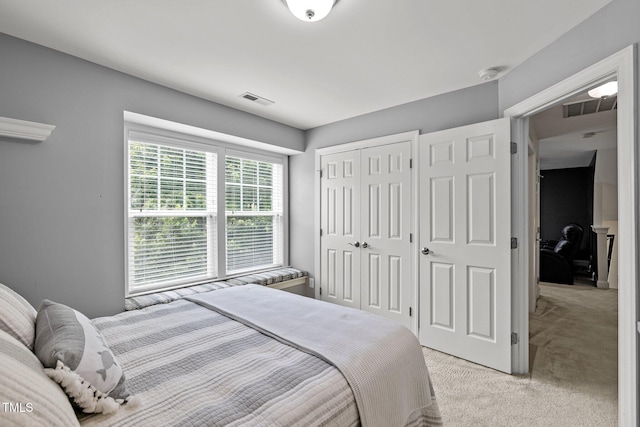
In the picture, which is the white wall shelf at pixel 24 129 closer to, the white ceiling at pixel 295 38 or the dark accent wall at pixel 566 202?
the white ceiling at pixel 295 38

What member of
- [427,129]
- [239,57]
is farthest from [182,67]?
[427,129]

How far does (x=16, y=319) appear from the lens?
3.72ft

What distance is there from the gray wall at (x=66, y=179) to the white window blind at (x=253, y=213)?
1267 mm

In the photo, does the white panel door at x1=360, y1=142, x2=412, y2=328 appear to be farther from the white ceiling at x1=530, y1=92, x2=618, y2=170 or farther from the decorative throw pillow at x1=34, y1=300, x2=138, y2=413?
the decorative throw pillow at x1=34, y1=300, x2=138, y2=413

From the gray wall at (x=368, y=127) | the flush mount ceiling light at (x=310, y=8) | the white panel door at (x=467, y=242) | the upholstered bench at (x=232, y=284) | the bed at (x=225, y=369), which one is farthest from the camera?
the gray wall at (x=368, y=127)

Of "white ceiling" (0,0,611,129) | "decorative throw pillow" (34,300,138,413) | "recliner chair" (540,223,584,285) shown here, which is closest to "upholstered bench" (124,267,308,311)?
"decorative throw pillow" (34,300,138,413)

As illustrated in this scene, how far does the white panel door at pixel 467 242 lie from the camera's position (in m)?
2.47

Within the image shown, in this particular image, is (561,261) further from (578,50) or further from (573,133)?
(578,50)

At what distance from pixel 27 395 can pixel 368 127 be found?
340 centimetres

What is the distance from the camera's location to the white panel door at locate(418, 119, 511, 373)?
8.09 ft

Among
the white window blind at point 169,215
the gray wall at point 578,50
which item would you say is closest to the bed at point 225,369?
the white window blind at point 169,215

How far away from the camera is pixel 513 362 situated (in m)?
2.44

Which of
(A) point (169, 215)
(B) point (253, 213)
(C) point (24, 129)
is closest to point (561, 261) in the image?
(B) point (253, 213)

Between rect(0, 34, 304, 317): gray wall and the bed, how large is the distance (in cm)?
69
